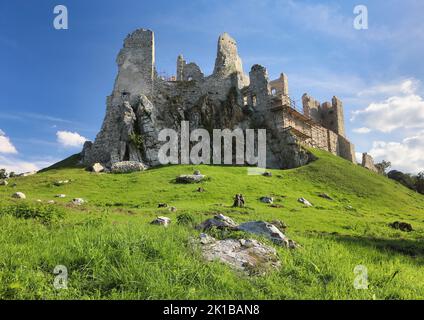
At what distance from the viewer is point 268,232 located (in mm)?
12133

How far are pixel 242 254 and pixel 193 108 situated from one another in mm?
53706

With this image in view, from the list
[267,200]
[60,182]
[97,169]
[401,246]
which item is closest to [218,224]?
[401,246]

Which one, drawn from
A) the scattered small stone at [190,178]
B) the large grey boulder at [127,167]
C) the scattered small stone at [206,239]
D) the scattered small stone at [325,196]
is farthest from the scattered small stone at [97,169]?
the scattered small stone at [206,239]

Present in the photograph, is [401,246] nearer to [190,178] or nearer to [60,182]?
[190,178]

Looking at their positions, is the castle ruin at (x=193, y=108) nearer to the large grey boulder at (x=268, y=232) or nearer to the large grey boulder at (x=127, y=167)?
the large grey boulder at (x=127, y=167)

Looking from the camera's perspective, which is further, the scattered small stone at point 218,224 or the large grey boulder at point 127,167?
the large grey boulder at point 127,167

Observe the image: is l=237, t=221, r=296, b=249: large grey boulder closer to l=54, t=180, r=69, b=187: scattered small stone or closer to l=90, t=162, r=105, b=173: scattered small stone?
l=54, t=180, r=69, b=187: scattered small stone

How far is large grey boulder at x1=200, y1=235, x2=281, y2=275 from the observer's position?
9477 millimetres

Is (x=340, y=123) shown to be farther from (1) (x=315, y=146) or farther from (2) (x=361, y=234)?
(2) (x=361, y=234)

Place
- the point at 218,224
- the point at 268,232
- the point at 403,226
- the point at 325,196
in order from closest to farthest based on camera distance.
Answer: the point at 268,232 → the point at 218,224 → the point at 403,226 → the point at 325,196

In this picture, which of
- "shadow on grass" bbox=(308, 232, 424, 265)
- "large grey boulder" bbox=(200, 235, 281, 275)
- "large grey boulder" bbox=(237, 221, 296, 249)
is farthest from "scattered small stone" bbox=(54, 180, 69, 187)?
"large grey boulder" bbox=(200, 235, 281, 275)

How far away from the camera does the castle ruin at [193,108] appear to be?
55875 mm

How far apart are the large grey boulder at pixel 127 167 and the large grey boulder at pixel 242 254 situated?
39.9 m

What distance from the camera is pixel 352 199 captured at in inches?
1623
